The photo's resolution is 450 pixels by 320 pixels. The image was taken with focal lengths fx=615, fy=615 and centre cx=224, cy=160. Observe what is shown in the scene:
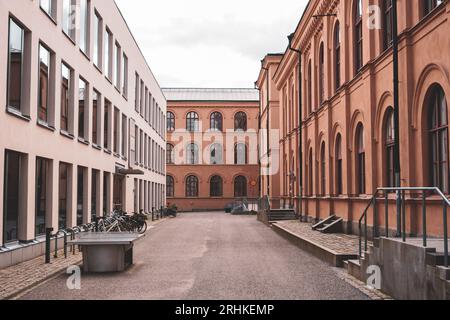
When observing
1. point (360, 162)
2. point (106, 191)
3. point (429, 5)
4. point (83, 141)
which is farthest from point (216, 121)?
point (429, 5)

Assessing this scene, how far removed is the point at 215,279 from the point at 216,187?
5301 centimetres

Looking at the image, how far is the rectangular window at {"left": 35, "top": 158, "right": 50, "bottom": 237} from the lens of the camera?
16234mm

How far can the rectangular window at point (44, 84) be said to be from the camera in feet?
54.4

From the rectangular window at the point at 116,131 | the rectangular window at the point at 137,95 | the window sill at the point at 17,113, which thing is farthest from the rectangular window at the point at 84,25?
the rectangular window at the point at 137,95

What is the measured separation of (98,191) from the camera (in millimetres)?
24391

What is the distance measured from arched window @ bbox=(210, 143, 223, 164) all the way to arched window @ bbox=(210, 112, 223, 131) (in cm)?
194

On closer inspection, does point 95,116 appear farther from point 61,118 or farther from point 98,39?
point 61,118

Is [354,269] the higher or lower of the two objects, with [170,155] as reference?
lower

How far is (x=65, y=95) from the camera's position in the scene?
63.7ft

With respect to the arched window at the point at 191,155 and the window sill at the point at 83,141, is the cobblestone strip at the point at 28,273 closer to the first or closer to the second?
the window sill at the point at 83,141

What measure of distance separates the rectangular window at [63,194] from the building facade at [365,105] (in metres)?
9.03

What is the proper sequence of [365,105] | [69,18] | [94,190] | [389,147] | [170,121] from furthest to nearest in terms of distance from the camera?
Result: [170,121] → [94,190] → [69,18] → [365,105] → [389,147]

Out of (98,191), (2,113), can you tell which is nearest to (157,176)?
(98,191)

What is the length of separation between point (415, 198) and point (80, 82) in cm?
1250
